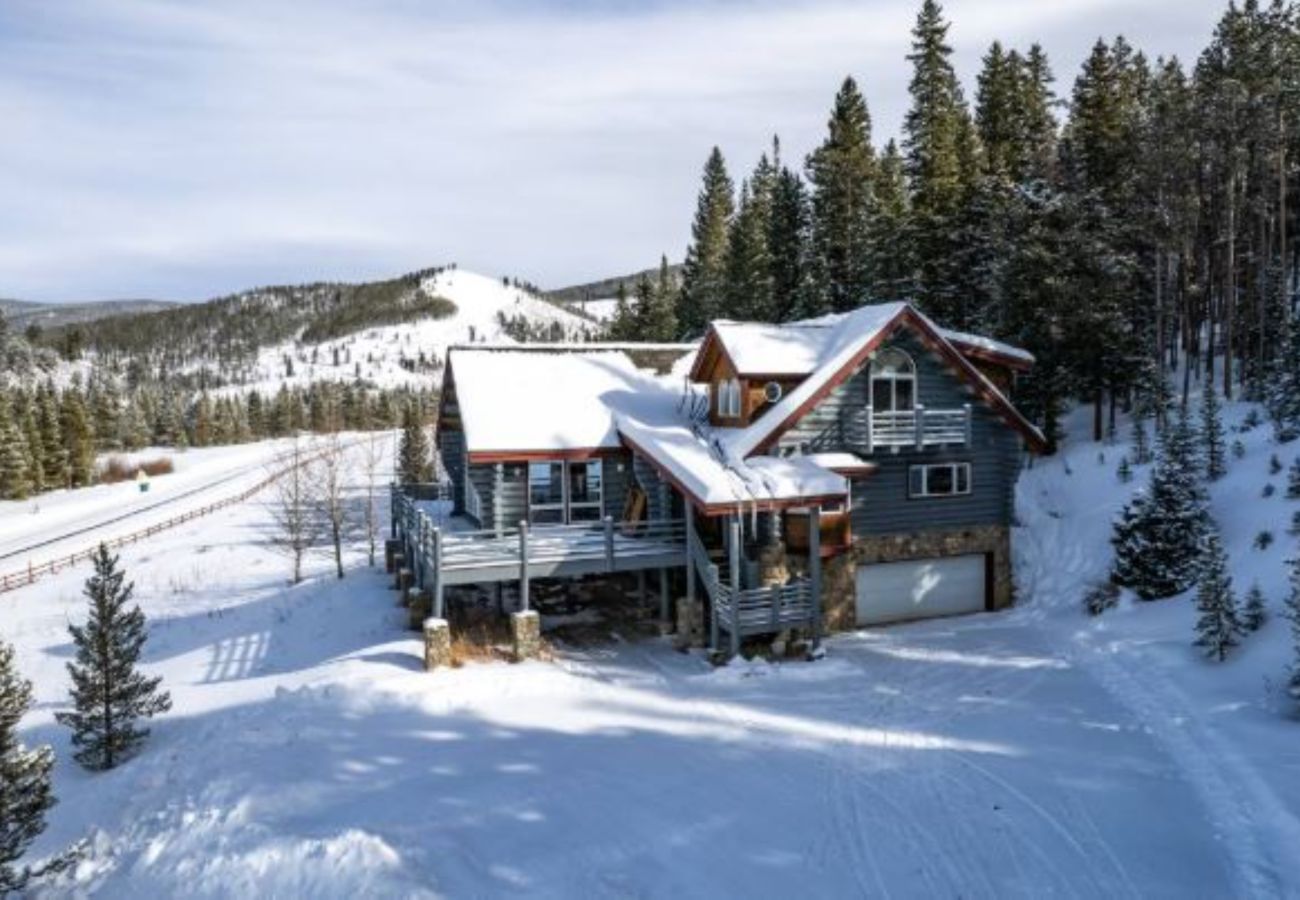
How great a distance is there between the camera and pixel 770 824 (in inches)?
444

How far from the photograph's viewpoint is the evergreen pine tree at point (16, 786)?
12.1 meters

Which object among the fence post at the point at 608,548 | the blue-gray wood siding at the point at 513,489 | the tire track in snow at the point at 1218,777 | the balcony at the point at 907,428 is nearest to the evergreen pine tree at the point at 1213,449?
the balcony at the point at 907,428

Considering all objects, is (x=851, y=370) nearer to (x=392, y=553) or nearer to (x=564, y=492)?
(x=564, y=492)

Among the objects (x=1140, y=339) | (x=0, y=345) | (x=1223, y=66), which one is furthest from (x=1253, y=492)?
(x=0, y=345)

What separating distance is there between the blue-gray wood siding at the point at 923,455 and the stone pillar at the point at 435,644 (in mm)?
9730

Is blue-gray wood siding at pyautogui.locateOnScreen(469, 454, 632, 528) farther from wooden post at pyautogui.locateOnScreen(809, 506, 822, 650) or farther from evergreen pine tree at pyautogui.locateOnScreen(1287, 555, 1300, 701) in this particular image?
evergreen pine tree at pyautogui.locateOnScreen(1287, 555, 1300, 701)

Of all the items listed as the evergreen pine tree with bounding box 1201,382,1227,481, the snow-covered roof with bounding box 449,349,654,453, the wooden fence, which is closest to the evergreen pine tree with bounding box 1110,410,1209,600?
the evergreen pine tree with bounding box 1201,382,1227,481

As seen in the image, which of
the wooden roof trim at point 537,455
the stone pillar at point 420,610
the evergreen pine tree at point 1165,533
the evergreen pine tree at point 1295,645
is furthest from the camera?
the wooden roof trim at point 537,455

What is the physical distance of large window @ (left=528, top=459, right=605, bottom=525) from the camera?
24344 millimetres

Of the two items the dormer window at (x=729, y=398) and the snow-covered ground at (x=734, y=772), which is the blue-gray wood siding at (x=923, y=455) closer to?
the dormer window at (x=729, y=398)

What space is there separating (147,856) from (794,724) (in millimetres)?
9937

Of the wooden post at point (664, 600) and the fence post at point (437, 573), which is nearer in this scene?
the fence post at point (437, 573)

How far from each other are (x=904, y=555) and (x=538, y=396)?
11.3m

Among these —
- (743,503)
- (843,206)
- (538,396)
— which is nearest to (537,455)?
(538,396)
